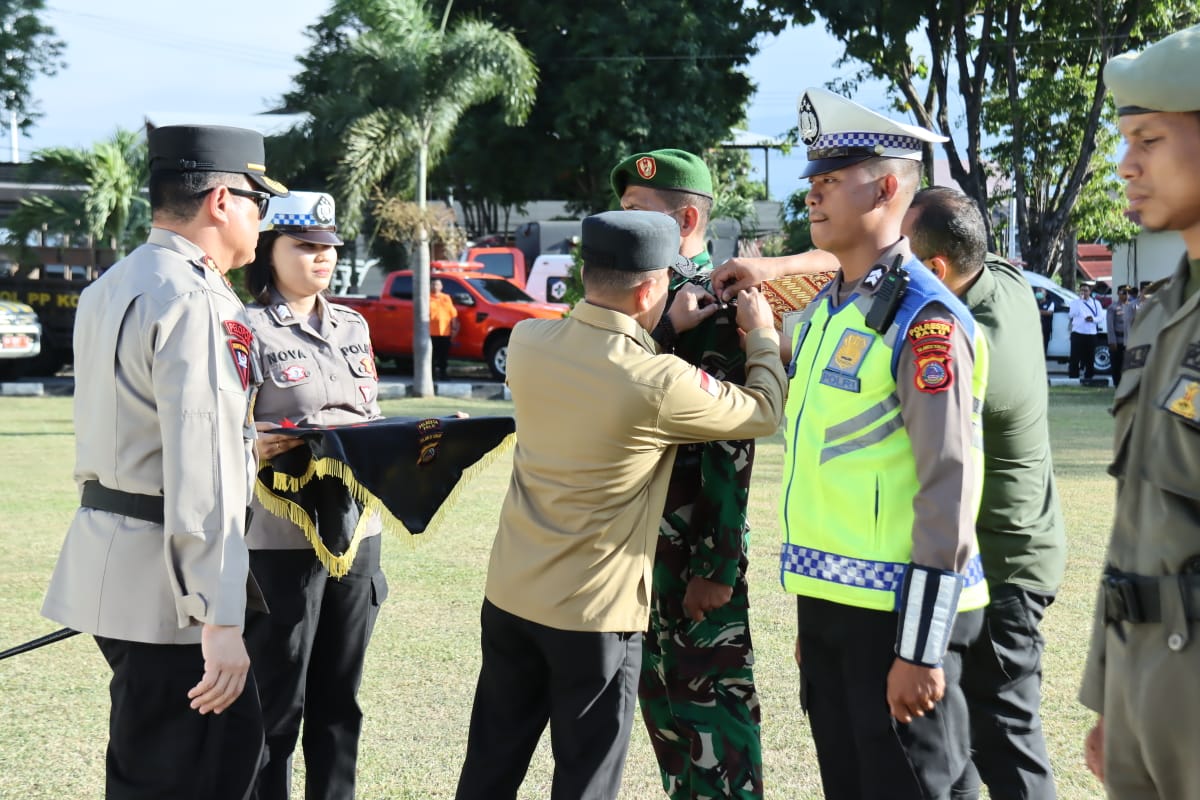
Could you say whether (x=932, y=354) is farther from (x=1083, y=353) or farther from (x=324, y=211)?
(x=1083, y=353)

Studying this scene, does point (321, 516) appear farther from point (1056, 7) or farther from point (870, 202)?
point (1056, 7)

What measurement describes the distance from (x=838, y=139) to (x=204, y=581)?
1.73 meters

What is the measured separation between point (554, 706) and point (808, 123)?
5.12ft

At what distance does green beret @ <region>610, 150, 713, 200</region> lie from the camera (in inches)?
136

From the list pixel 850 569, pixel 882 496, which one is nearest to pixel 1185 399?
pixel 882 496

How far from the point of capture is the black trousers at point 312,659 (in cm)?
360

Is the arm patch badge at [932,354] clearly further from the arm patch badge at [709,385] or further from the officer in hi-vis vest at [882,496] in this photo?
the arm patch badge at [709,385]

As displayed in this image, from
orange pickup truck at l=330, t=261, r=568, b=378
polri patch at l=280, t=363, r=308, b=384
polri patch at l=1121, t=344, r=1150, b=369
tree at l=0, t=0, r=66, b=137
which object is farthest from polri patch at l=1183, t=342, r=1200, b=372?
tree at l=0, t=0, r=66, b=137

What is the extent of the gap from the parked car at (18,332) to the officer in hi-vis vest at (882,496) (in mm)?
18329

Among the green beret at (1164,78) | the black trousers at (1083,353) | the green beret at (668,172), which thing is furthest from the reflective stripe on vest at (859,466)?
the black trousers at (1083,353)

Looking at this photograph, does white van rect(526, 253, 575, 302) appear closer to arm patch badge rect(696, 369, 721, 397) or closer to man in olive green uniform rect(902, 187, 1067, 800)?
man in olive green uniform rect(902, 187, 1067, 800)

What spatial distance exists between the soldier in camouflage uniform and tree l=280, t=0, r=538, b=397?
1509cm

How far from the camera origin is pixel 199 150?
9.52ft

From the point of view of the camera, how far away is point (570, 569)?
2.98m
